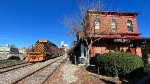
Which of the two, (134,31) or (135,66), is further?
(134,31)

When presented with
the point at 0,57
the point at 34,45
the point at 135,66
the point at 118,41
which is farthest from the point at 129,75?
the point at 0,57

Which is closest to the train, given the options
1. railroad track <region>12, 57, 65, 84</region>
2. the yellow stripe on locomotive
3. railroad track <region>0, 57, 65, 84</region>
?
the yellow stripe on locomotive

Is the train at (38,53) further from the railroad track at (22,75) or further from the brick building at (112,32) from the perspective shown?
the railroad track at (22,75)

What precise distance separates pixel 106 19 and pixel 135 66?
19.1 meters

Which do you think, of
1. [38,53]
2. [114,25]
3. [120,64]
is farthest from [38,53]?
[120,64]

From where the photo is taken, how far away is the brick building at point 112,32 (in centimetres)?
2809

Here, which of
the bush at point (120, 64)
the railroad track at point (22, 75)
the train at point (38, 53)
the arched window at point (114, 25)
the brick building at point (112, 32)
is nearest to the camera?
the railroad track at point (22, 75)

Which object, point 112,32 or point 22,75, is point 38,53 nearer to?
point 112,32

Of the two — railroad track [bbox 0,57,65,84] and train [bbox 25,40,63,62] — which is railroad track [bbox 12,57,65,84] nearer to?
railroad track [bbox 0,57,65,84]

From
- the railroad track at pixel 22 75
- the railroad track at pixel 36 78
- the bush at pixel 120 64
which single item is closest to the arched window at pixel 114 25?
the railroad track at pixel 22 75

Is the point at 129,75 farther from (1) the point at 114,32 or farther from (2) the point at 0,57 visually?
(2) the point at 0,57

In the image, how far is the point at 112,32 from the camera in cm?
3200

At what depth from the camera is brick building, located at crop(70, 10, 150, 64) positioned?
2809 cm

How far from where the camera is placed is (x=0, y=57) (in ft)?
151
